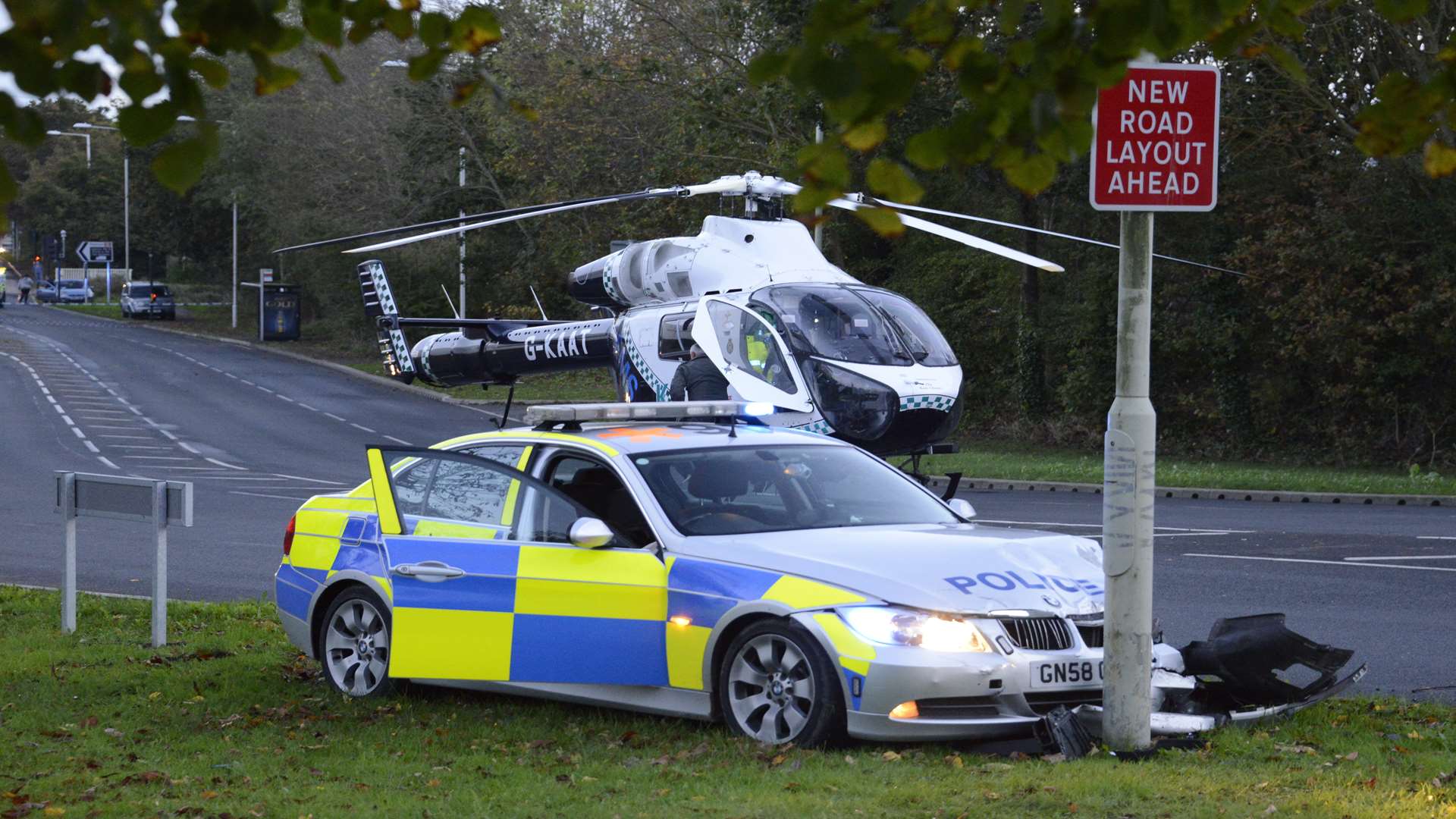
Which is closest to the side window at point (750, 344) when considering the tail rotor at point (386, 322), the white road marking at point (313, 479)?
the tail rotor at point (386, 322)

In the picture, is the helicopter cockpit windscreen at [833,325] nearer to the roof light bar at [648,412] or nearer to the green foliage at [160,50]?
the roof light bar at [648,412]

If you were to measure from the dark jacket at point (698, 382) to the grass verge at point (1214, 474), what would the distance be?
823 cm

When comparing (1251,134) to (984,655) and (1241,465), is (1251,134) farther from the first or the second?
(984,655)

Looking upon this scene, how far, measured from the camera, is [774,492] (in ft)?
27.3

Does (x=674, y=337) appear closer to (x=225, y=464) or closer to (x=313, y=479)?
(x=313, y=479)

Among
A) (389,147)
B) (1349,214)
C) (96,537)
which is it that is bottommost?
(96,537)

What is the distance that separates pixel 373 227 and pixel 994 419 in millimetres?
28487

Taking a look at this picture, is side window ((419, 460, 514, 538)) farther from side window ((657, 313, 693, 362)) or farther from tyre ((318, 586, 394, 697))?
side window ((657, 313, 693, 362))

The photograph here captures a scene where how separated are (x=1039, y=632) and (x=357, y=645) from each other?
3575 mm

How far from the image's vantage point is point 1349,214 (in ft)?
102

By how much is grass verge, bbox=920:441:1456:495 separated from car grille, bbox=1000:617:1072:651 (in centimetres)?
1693

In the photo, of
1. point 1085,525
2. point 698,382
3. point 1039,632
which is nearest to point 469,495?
point 1039,632

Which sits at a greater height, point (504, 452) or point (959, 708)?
point (504, 452)

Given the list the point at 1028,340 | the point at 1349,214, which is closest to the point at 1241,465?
the point at 1349,214
